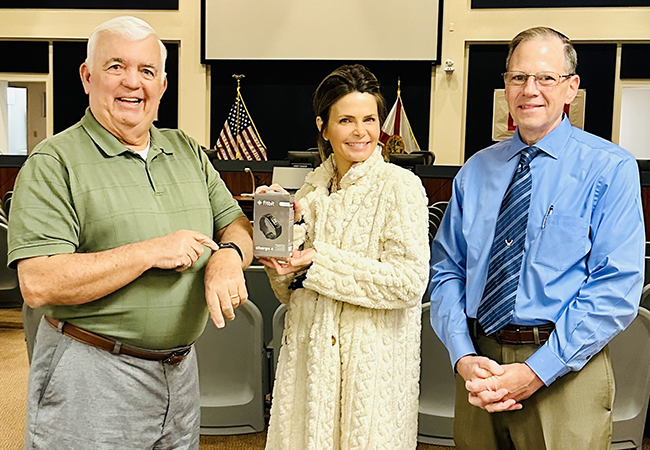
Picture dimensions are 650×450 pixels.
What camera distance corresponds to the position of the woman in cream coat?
205 cm

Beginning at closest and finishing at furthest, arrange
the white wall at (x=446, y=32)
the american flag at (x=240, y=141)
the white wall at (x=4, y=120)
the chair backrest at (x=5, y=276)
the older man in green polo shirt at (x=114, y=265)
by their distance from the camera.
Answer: the older man in green polo shirt at (x=114, y=265) → the chair backrest at (x=5, y=276) → the white wall at (x=446, y=32) → the american flag at (x=240, y=141) → the white wall at (x=4, y=120)

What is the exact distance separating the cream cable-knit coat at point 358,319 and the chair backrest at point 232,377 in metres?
0.87

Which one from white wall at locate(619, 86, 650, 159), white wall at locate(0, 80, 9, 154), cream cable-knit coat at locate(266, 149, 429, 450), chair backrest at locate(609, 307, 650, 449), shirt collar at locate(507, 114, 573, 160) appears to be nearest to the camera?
shirt collar at locate(507, 114, 573, 160)

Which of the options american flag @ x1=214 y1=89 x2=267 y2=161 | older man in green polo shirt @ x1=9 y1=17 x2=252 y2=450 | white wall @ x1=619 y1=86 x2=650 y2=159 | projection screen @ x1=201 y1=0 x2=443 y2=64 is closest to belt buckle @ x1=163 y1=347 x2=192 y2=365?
older man in green polo shirt @ x1=9 y1=17 x2=252 y2=450

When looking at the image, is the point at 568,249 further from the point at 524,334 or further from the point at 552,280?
the point at 524,334

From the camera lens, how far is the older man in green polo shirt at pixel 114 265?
1600 millimetres

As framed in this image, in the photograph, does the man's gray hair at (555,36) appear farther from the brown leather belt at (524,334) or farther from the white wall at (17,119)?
the white wall at (17,119)

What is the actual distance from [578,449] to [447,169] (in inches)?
315

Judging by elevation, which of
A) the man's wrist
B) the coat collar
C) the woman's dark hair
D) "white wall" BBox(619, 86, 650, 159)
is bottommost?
Result: the man's wrist

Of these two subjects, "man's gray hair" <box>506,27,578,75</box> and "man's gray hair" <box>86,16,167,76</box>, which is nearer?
"man's gray hair" <box>86,16,167,76</box>

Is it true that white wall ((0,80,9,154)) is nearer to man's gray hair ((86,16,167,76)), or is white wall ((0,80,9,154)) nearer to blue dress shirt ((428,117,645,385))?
man's gray hair ((86,16,167,76))

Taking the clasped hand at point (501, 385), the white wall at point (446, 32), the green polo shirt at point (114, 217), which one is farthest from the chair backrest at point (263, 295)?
the white wall at point (446, 32)

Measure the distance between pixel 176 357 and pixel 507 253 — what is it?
2.98 feet

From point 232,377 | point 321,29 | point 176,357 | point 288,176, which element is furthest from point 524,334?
point 321,29
